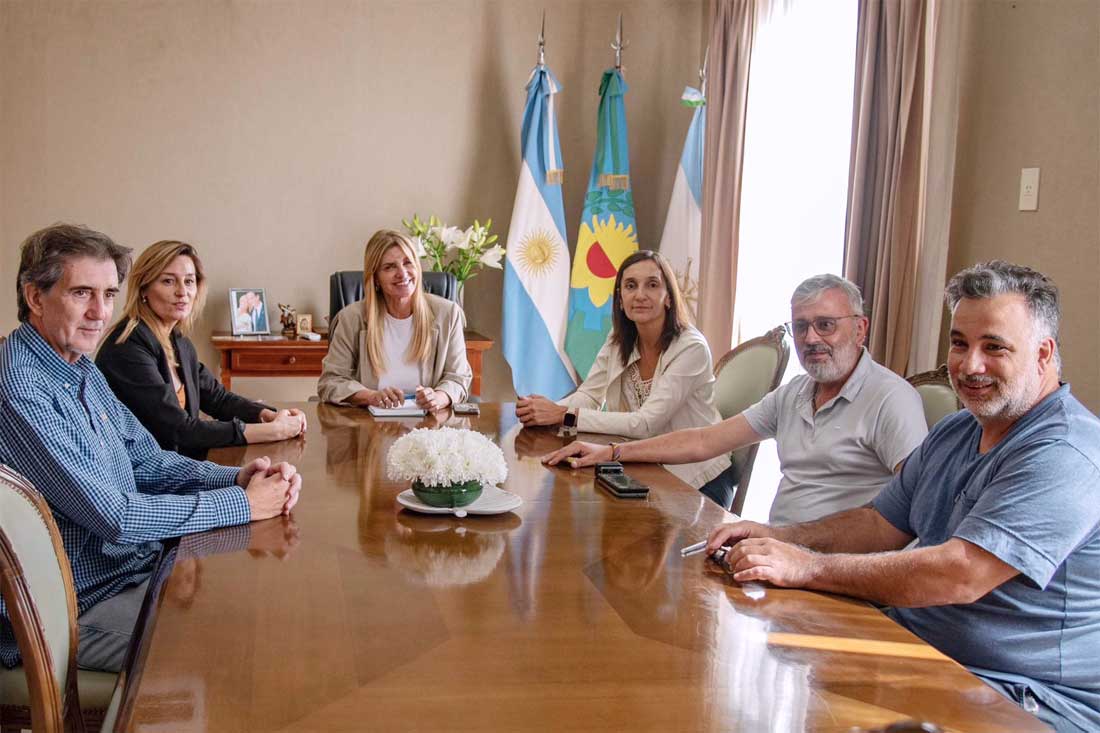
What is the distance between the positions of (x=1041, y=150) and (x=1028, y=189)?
0.11 m

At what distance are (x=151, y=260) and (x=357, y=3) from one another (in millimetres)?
2705

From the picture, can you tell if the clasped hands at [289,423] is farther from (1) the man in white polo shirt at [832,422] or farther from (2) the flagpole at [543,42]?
(2) the flagpole at [543,42]

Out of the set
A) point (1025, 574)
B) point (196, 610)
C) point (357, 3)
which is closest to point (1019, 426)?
point (1025, 574)

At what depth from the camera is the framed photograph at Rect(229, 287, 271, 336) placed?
15.8 feet

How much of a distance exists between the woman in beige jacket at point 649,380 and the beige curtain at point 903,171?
0.66m

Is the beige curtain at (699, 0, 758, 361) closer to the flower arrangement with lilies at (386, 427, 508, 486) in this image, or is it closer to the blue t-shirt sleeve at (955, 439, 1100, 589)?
the flower arrangement with lilies at (386, 427, 508, 486)

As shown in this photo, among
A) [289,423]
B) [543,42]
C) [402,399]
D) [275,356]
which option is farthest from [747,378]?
[543,42]

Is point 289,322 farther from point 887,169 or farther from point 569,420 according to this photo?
point 887,169

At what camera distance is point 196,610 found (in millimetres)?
1357

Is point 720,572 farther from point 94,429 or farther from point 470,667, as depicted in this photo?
point 94,429

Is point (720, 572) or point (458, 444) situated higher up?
point (458, 444)

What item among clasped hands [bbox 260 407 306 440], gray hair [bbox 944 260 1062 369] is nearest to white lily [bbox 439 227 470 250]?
clasped hands [bbox 260 407 306 440]

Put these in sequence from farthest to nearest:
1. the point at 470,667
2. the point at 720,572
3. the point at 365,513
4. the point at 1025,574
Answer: the point at 365,513 < the point at 720,572 < the point at 1025,574 < the point at 470,667

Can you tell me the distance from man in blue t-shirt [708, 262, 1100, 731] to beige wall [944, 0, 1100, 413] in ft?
3.00
